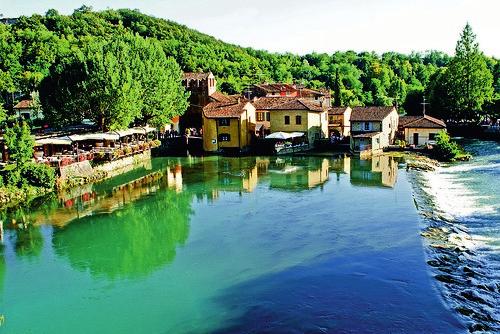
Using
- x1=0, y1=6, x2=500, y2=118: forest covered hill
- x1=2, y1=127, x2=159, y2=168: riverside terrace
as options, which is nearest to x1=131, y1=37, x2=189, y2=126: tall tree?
x1=2, y1=127, x2=159, y2=168: riverside terrace

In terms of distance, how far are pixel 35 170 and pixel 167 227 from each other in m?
12.8

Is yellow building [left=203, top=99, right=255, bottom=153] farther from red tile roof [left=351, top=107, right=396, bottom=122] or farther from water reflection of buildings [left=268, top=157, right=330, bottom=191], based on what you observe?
red tile roof [left=351, top=107, right=396, bottom=122]

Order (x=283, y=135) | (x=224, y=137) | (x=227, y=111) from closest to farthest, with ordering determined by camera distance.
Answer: (x=283, y=135) → (x=227, y=111) → (x=224, y=137)

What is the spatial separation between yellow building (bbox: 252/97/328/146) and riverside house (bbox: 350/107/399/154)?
371cm

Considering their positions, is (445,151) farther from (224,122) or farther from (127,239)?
(127,239)

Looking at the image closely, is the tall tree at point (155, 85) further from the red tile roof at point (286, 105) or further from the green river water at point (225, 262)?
the green river water at point (225, 262)

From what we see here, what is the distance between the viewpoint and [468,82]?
216 feet

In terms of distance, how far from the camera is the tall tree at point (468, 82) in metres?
65.6

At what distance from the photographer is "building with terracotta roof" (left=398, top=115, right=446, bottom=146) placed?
49.2 m

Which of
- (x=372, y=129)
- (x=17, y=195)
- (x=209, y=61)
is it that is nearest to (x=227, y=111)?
(x=372, y=129)

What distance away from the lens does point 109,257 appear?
841 inches

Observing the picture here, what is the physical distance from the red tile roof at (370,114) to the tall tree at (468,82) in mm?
18516

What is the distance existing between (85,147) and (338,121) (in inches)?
1080

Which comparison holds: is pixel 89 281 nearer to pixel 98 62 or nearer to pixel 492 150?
pixel 98 62
